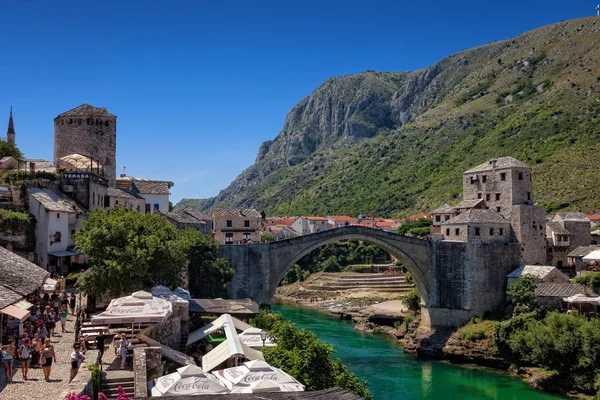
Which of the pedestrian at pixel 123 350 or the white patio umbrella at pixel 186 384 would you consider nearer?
the white patio umbrella at pixel 186 384

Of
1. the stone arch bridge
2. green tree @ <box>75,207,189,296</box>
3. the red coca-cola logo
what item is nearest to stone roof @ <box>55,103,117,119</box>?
the stone arch bridge

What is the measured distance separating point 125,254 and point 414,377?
2149 cm

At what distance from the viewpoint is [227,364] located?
70.4 feet

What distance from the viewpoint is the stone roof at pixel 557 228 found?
48.5 m

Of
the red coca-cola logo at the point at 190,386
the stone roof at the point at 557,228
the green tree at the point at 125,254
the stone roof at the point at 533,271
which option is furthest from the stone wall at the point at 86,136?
the stone roof at the point at 557,228

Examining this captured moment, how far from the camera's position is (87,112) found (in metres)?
41.7

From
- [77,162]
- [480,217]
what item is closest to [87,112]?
[77,162]

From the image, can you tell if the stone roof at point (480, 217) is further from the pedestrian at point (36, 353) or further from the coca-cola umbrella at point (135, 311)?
the pedestrian at point (36, 353)

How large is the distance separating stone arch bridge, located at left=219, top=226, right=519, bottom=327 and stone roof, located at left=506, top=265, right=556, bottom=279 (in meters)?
0.81

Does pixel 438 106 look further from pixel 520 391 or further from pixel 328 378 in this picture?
pixel 328 378

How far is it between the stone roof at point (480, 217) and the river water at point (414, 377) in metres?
10.8

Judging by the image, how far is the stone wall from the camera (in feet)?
137

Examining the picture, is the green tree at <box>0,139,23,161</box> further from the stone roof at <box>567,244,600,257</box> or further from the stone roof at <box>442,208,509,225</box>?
the stone roof at <box>567,244,600,257</box>

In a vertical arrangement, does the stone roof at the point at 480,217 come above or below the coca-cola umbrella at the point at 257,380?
above
